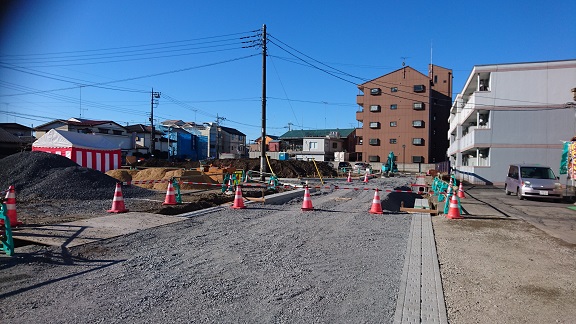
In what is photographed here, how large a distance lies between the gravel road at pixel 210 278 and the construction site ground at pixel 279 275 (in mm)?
18

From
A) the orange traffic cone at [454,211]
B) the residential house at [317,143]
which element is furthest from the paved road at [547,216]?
the residential house at [317,143]

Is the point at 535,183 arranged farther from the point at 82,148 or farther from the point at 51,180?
the point at 82,148

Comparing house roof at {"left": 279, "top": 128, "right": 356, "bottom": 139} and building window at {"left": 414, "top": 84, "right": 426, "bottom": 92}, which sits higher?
building window at {"left": 414, "top": 84, "right": 426, "bottom": 92}

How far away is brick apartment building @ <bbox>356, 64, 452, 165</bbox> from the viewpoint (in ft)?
187

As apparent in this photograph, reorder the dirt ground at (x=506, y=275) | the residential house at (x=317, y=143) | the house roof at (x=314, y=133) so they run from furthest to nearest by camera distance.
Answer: the house roof at (x=314, y=133) → the residential house at (x=317, y=143) → the dirt ground at (x=506, y=275)

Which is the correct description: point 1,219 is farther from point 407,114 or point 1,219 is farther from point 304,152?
point 304,152

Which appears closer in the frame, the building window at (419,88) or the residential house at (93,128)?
the residential house at (93,128)

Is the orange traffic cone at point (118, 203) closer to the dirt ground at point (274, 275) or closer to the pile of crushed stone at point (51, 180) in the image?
the dirt ground at point (274, 275)

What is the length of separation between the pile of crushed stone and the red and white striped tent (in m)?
5.10

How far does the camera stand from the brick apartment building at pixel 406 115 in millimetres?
56938

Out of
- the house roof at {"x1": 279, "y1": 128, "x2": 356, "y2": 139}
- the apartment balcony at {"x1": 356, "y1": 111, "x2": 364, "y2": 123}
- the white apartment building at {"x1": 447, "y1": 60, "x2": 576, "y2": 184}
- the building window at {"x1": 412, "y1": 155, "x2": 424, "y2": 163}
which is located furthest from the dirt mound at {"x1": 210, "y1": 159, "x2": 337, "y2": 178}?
the house roof at {"x1": 279, "y1": 128, "x2": 356, "y2": 139}

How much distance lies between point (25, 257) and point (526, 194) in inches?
742

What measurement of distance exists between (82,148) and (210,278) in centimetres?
2134

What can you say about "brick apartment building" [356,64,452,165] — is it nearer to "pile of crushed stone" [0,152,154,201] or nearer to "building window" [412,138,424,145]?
"building window" [412,138,424,145]
